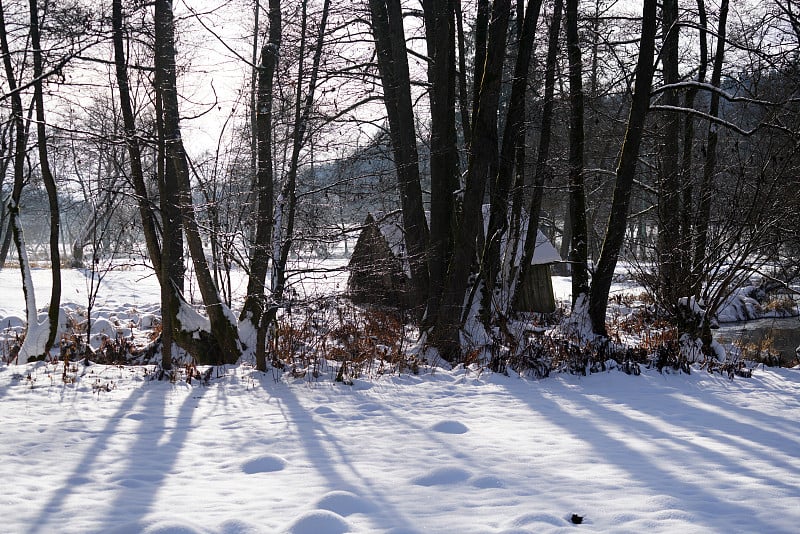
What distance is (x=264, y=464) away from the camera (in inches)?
152

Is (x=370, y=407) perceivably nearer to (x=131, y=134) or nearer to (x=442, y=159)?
(x=131, y=134)

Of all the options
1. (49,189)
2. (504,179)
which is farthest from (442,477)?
(49,189)

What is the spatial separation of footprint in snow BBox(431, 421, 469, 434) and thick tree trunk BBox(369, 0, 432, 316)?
3.87 metres

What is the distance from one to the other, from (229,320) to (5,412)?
3.39 metres

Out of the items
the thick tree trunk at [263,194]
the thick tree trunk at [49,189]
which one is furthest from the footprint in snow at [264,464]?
the thick tree trunk at [49,189]

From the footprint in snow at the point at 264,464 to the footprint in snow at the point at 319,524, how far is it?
3.11 feet

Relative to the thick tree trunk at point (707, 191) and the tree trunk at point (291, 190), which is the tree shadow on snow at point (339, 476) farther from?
the thick tree trunk at point (707, 191)

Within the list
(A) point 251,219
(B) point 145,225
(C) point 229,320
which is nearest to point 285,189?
(A) point 251,219

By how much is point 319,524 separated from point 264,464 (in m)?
1.12

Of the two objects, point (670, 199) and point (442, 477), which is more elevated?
point (670, 199)

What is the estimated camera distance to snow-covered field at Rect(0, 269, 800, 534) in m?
2.95

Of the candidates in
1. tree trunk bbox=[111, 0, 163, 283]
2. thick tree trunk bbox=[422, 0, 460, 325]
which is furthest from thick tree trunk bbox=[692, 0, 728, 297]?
tree trunk bbox=[111, 0, 163, 283]

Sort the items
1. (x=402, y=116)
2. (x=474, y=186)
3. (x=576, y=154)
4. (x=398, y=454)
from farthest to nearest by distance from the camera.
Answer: (x=576, y=154) → (x=402, y=116) → (x=474, y=186) → (x=398, y=454)

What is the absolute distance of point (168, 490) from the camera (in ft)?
11.1
